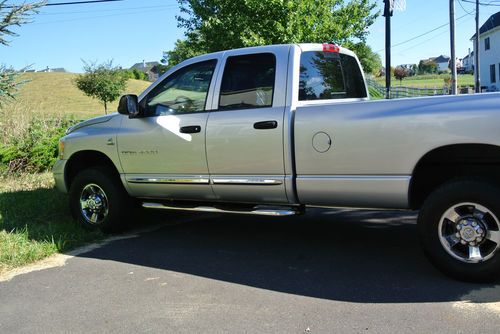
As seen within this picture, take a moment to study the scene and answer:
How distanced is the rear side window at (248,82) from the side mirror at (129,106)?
40.4 inches

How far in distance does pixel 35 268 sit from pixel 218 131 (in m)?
2.29

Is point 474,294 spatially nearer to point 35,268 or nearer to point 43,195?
point 35,268

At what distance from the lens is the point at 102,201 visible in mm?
6262

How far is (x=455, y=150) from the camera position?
4.20 metres

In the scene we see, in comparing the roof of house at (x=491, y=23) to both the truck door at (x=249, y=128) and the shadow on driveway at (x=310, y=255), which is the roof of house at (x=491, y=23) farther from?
the truck door at (x=249, y=128)

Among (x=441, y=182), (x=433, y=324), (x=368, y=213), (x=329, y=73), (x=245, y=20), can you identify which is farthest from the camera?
(x=245, y=20)

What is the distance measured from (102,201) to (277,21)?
13.0 meters

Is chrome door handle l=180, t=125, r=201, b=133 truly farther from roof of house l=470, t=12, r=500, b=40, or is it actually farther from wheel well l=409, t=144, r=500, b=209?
roof of house l=470, t=12, r=500, b=40

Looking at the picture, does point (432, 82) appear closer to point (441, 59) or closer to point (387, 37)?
point (387, 37)

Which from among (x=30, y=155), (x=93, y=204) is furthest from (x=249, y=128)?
(x=30, y=155)

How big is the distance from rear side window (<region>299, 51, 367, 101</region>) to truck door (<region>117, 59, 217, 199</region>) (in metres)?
1.01

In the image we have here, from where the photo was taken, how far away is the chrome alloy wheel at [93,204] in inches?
246

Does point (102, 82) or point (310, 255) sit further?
point (102, 82)

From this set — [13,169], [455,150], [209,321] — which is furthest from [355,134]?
[13,169]
